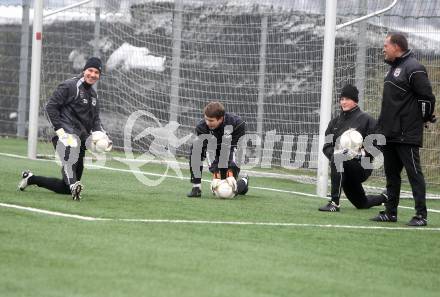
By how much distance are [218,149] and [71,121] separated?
2.02 meters

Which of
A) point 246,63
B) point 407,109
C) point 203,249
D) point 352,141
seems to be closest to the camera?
point 203,249

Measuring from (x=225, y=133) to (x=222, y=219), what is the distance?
2850mm

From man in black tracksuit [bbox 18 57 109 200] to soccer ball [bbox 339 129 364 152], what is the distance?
2.69 m

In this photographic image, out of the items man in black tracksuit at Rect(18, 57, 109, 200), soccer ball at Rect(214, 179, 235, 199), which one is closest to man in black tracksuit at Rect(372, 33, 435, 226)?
soccer ball at Rect(214, 179, 235, 199)

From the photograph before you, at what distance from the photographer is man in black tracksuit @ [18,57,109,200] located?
11.7 m

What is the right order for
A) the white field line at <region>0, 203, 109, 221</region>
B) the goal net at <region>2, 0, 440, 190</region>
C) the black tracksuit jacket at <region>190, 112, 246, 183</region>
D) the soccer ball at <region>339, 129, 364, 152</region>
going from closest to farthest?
1. the white field line at <region>0, 203, 109, 221</region>
2. the soccer ball at <region>339, 129, 364, 152</region>
3. the black tracksuit jacket at <region>190, 112, 246, 183</region>
4. the goal net at <region>2, 0, 440, 190</region>

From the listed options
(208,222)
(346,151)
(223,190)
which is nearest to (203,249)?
(208,222)

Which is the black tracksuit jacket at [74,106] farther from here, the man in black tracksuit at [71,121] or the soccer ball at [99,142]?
the soccer ball at [99,142]

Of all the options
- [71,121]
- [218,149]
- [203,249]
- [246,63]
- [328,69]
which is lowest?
[203,249]

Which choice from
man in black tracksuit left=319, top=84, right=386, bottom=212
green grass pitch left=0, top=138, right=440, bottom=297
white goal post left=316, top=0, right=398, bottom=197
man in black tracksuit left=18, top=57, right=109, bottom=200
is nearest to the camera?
green grass pitch left=0, top=138, right=440, bottom=297

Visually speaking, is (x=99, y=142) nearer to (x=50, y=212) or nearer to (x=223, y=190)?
(x=223, y=190)

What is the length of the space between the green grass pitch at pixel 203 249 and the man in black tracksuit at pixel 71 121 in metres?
0.20

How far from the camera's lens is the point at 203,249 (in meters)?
8.24

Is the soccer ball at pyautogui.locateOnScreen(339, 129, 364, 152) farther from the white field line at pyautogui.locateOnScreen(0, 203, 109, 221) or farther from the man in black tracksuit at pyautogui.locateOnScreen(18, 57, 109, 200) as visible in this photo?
the white field line at pyautogui.locateOnScreen(0, 203, 109, 221)
